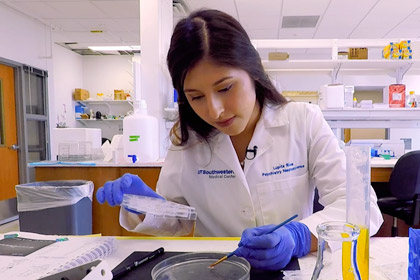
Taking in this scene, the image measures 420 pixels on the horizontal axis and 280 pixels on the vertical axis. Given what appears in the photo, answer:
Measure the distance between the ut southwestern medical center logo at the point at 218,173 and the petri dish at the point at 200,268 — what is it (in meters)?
0.39

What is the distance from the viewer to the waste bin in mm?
2016

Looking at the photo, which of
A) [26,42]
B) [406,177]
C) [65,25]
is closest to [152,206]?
[406,177]

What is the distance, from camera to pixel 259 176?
3.63ft

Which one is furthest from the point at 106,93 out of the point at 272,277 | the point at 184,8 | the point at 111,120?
the point at 272,277

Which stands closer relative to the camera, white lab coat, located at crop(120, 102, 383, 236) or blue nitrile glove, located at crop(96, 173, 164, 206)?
blue nitrile glove, located at crop(96, 173, 164, 206)

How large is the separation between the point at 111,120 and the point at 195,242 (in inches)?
233

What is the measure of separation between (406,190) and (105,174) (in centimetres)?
206

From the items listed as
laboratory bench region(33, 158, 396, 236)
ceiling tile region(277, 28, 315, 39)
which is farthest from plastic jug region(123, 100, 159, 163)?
ceiling tile region(277, 28, 315, 39)

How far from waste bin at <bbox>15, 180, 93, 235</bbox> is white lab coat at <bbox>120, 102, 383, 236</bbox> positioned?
1082mm

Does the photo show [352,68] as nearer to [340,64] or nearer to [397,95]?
[340,64]

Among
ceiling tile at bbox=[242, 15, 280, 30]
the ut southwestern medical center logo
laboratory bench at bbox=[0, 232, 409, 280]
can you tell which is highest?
ceiling tile at bbox=[242, 15, 280, 30]

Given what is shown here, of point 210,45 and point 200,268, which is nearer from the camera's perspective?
point 200,268

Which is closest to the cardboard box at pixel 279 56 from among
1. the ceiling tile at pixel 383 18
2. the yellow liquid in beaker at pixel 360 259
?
the ceiling tile at pixel 383 18

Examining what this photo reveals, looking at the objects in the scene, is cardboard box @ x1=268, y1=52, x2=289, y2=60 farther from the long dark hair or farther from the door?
the door
